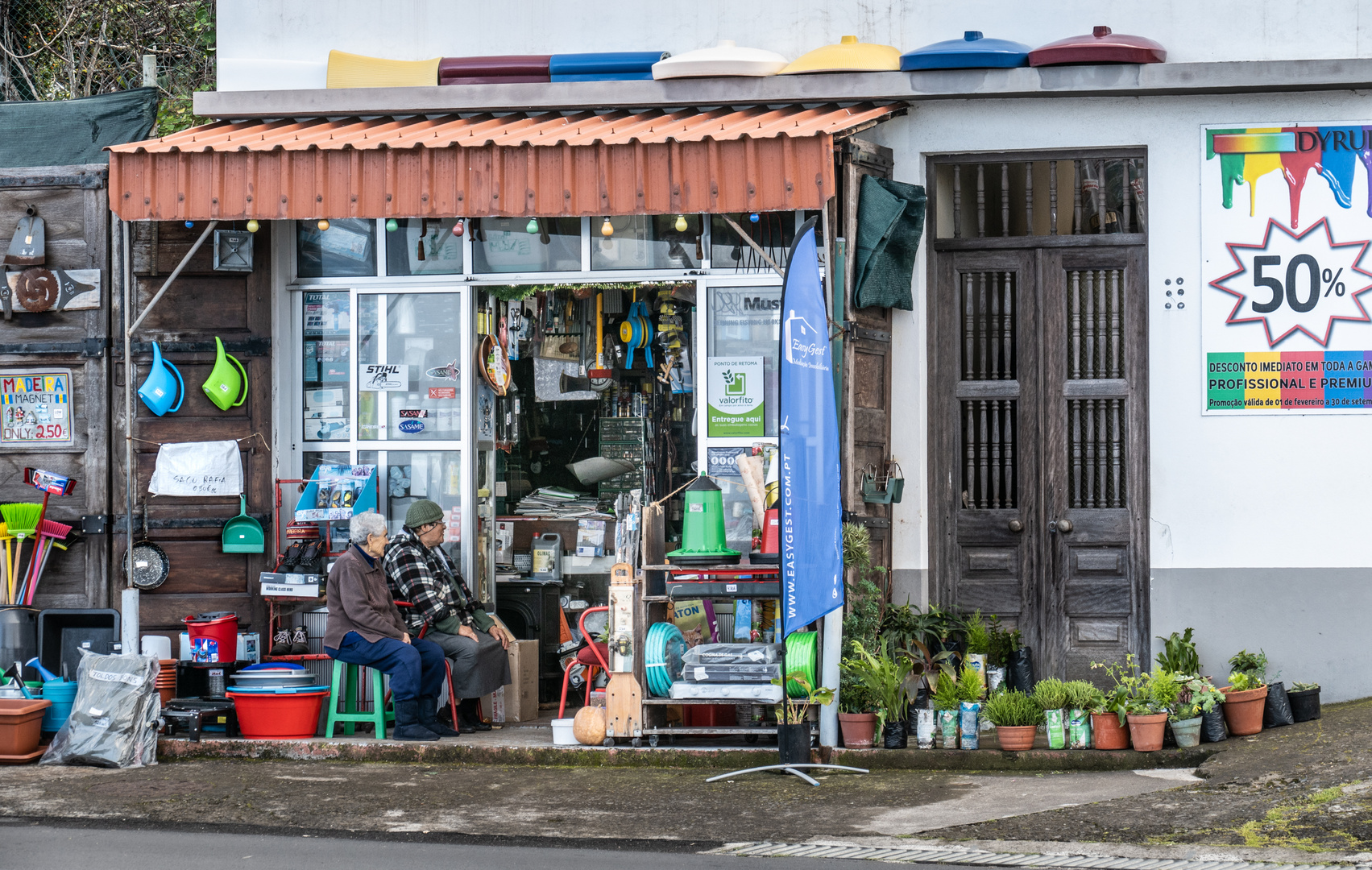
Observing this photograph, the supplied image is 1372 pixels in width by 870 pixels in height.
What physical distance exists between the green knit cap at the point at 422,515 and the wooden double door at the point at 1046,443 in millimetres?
3383

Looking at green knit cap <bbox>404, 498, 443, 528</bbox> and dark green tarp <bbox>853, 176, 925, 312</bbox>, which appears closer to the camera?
dark green tarp <bbox>853, 176, 925, 312</bbox>

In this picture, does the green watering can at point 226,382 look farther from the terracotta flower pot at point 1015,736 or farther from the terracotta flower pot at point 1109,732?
the terracotta flower pot at point 1109,732

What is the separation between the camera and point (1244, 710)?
8797mm

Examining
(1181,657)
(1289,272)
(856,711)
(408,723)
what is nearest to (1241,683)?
(1181,657)

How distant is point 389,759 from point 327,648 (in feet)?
2.66

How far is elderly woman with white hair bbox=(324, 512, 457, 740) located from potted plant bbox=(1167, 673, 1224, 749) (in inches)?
175

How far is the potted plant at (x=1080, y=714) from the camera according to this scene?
8516 millimetres

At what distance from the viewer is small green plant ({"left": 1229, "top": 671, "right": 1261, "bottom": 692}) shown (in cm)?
892

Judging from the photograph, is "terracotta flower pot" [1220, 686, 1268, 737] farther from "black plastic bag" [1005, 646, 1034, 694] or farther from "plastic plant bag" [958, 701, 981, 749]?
"plastic plant bag" [958, 701, 981, 749]

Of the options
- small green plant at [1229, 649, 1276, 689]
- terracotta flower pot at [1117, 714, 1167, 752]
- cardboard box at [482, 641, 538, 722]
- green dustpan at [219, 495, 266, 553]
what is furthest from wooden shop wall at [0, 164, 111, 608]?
small green plant at [1229, 649, 1276, 689]

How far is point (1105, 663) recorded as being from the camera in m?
9.84

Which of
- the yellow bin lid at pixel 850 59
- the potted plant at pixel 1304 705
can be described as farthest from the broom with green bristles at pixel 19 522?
the potted plant at pixel 1304 705

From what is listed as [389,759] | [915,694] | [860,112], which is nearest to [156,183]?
[389,759]

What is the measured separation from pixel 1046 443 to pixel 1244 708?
7.15 ft
